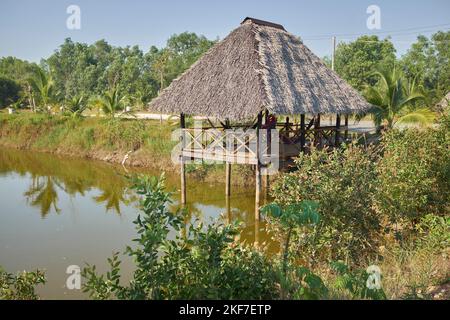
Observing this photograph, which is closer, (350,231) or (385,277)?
(385,277)

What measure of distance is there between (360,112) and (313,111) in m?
2.43

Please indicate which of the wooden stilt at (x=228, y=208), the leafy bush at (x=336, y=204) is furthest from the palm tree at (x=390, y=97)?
the leafy bush at (x=336, y=204)

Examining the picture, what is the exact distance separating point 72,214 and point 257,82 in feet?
17.2

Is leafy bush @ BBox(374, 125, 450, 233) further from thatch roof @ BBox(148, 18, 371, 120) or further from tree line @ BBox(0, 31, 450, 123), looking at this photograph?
tree line @ BBox(0, 31, 450, 123)

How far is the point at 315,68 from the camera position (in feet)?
34.7

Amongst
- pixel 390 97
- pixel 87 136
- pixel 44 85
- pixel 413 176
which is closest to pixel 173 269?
pixel 413 176

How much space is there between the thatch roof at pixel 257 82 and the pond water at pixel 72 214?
8.05 feet

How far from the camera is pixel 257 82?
8430 millimetres

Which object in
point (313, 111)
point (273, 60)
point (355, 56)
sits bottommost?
point (313, 111)

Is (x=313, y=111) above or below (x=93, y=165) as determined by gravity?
above

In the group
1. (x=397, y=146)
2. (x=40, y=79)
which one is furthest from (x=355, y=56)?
(x=397, y=146)

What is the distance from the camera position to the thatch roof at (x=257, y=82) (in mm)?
8469
